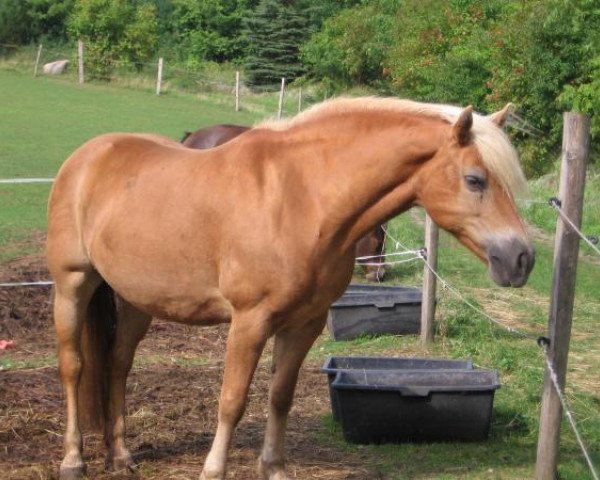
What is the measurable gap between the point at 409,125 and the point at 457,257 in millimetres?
7745

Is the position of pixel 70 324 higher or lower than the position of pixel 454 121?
lower

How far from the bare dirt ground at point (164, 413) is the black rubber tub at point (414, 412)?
21 cm

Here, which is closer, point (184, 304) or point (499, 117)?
point (499, 117)

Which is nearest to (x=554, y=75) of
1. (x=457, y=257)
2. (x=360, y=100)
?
(x=457, y=257)

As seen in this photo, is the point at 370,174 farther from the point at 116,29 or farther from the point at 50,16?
the point at 50,16

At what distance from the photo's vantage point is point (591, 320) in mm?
8789

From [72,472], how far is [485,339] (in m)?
3.96

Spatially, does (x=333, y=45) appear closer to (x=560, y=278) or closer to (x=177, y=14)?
(x=177, y=14)

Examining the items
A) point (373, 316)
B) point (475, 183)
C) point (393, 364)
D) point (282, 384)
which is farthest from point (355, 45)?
point (475, 183)

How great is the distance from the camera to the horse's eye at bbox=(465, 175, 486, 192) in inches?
153

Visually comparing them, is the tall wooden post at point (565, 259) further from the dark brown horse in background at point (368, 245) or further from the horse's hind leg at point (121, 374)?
the dark brown horse in background at point (368, 245)

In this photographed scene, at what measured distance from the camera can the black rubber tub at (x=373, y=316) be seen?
7.74m

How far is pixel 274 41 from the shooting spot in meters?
46.3

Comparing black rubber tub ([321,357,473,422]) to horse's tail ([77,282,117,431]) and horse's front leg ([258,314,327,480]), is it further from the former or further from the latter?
horse's tail ([77,282,117,431])
